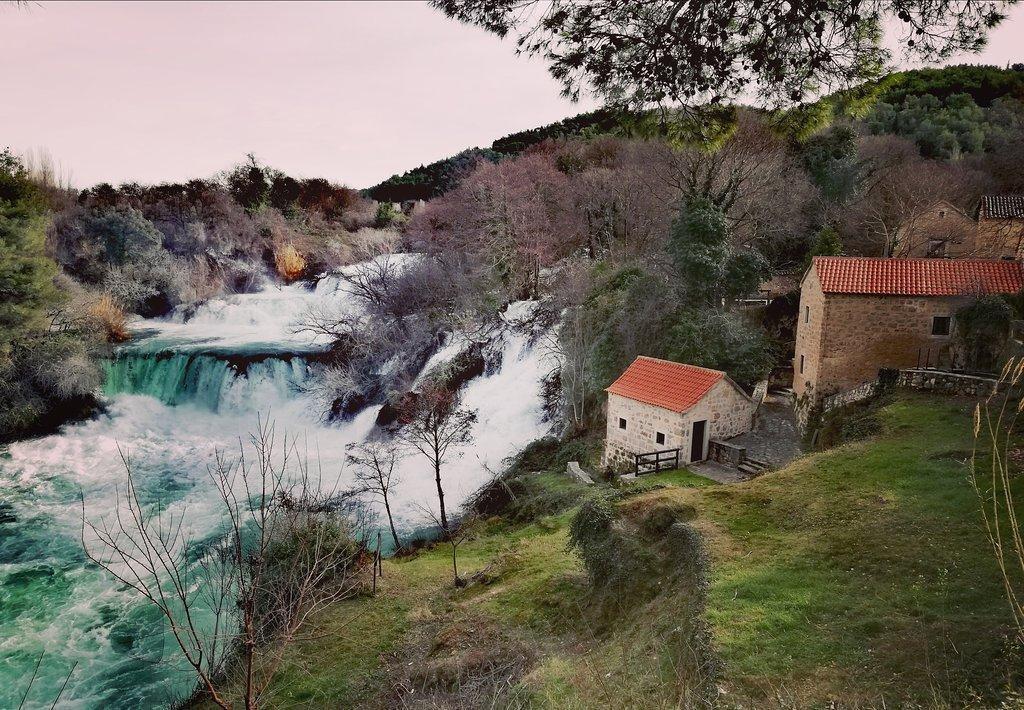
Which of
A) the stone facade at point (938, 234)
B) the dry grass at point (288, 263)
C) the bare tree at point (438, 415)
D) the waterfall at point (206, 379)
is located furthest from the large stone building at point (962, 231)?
the dry grass at point (288, 263)

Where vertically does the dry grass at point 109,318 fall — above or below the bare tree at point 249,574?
above

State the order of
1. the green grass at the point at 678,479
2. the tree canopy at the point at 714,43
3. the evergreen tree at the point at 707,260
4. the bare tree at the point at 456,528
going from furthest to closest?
the evergreen tree at the point at 707,260 → the bare tree at the point at 456,528 → the green grass at the point at 678,479 → the tree canopy at the point at 714,43

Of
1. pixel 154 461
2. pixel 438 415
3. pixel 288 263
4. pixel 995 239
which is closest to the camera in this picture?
pixel 438 415

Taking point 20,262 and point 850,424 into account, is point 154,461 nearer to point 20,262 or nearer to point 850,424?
point 20,262

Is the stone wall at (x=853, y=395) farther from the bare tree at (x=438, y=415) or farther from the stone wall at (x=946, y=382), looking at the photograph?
the bare tree at (x=438, y=415)

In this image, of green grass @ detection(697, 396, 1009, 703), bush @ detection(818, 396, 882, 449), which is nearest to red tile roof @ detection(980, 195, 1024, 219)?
bush @ detection(818, 396, 882, 449)

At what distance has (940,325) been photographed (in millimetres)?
16297

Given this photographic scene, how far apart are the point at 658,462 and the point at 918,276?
862cm

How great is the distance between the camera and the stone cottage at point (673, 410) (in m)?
16.4

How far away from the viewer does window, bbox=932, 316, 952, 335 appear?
53.2ft

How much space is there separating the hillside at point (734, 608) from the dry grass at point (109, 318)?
24.5 m

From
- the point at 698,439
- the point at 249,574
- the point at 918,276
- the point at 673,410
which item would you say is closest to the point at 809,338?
the point at 918,276

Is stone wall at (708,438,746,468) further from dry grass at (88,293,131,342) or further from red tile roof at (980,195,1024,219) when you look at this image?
dry grass at (88,293,131,342)

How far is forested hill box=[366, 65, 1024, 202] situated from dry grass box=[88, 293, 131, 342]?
22895mm
